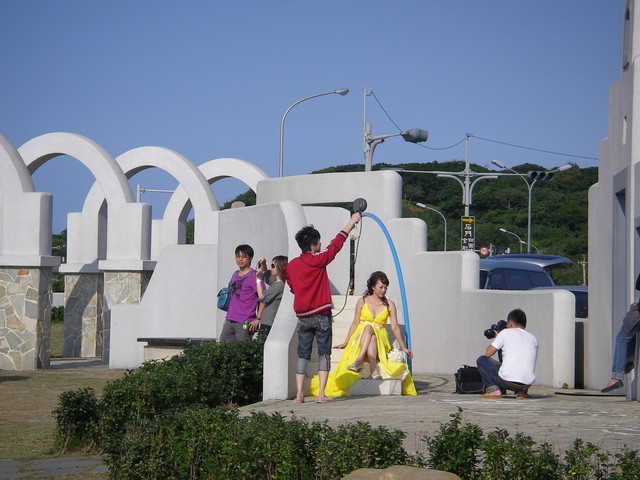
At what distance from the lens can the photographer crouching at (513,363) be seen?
11.0m

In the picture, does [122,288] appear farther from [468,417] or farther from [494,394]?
[468,417]

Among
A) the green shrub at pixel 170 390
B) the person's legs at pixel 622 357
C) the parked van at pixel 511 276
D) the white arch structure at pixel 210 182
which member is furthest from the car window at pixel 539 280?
the green shrub at pixel 170 390

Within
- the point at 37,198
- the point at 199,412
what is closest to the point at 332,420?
the point at 199,412

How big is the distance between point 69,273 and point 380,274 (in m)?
14.4

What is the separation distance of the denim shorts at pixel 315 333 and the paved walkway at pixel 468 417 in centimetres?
56

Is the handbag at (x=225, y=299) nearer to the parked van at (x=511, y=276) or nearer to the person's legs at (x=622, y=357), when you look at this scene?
the person's legs at (x=622, y=357)

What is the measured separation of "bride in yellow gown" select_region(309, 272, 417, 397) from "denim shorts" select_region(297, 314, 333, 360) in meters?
0.73

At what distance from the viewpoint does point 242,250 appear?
41.3 feet

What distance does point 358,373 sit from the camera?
11047 mm

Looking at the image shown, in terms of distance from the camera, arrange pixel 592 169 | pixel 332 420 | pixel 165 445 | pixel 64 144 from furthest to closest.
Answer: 1. pixel 592 169
2. pixel 64 144
3. pixel 332 420
4. pixel 165 445

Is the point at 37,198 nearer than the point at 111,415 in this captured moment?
No

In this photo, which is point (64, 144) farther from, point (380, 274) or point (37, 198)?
point (380, 274)

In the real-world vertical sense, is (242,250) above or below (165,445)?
above

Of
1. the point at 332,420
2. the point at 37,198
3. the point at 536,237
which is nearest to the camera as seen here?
the point at 332,420
